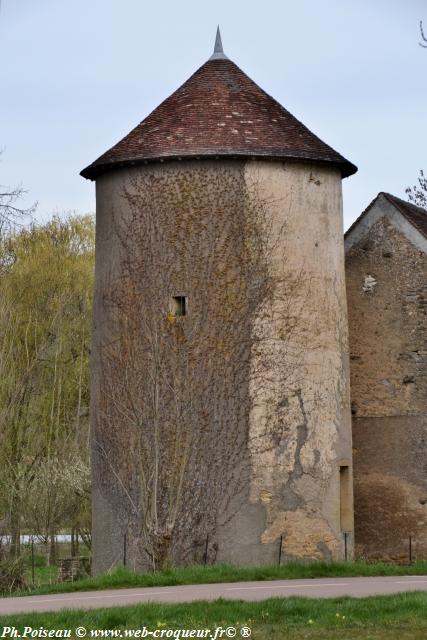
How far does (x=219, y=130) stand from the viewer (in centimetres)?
2277

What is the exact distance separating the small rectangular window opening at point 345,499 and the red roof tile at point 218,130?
5.44 metres

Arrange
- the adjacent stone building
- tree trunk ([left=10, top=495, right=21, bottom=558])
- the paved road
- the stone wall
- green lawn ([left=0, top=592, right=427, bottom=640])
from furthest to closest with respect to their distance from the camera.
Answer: tree trunk ([left=10, top=495, right=21, bottom=558])
the adjacent stone building
the stone wall
the paved road
green lawn ([left=0, top=592, right=427, bottom=640])

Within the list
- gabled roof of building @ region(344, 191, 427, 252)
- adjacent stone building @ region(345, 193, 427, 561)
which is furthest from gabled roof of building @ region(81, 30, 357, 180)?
adjacent stone building @ region(345, 193, 427, 561)

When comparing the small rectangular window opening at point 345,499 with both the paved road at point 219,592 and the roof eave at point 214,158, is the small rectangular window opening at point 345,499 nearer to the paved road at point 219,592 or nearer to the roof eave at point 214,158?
the paved road at point 219,592

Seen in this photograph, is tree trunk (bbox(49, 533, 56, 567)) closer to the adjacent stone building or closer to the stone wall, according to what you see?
the adjacent stone building

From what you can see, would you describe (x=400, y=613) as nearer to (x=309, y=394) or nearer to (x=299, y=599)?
(x=299, y=599)

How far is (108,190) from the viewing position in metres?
23.6

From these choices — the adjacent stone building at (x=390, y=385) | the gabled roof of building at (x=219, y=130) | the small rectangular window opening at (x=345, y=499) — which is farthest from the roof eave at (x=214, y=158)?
the small rectangular window opening at (x=345, y=499)

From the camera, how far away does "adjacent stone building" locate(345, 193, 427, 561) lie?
80.1 ft

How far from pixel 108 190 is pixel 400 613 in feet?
38.6

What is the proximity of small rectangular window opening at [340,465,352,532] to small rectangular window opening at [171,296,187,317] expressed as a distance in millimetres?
3885

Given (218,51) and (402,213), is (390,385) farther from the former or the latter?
(218,51)

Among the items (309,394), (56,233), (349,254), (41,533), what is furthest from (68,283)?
(309,394)

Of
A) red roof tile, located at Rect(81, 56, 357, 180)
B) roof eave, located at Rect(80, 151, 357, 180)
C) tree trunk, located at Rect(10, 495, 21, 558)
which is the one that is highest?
red roof tile, located at Rect(81, 56, 357, 180)
